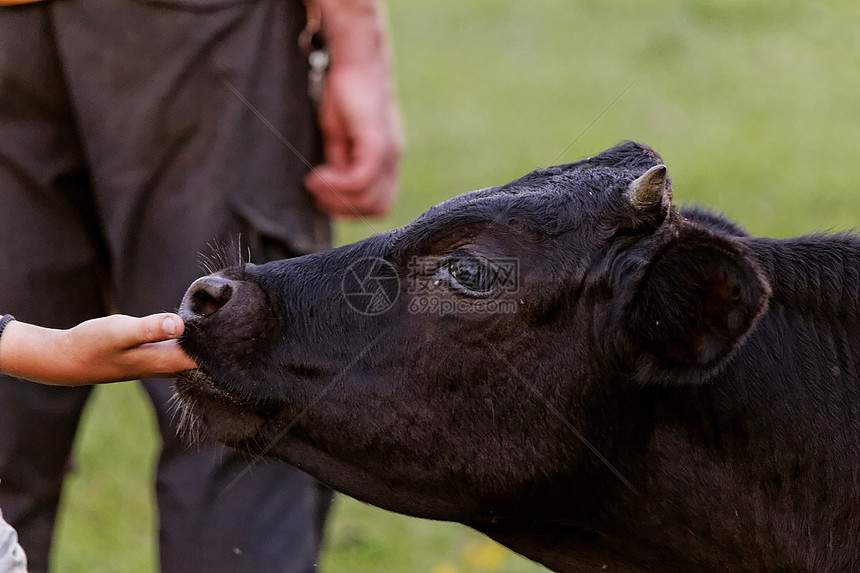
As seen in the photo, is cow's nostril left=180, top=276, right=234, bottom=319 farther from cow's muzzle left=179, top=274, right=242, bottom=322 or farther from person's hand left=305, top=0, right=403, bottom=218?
person's hand left=305, top=0, right=403, bottom=218

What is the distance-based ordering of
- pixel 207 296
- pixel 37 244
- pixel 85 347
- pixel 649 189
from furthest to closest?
pixel 37 244
pixel 207 296
pixel 649 189
pixel 85 347

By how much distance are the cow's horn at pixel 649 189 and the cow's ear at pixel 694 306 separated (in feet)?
0.38

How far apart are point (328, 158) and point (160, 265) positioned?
2.26 ft

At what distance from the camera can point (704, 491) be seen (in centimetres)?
319

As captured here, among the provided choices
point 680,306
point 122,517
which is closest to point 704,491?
point 680,306

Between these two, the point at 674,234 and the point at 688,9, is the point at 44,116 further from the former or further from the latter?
the point at 688,9

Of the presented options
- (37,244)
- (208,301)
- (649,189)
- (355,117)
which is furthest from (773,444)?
(37,244)

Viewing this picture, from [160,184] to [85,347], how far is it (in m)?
1.26

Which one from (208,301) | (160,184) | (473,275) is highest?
Answer: (473,275)

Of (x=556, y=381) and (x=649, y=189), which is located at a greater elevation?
(x=649, y=189)

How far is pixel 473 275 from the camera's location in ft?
10.4

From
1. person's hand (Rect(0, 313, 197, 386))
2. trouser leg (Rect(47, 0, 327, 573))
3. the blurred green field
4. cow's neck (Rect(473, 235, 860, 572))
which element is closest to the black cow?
cow's neck (Rect(473, 235, 860, 572))

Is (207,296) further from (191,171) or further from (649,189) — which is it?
(649,189)

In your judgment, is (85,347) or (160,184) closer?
(85,347)
